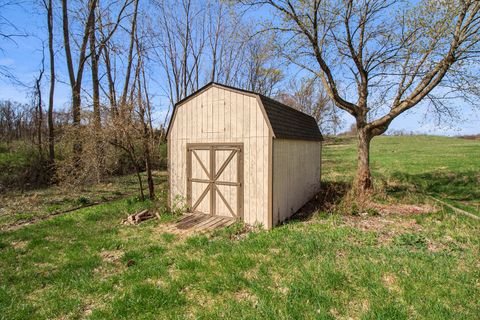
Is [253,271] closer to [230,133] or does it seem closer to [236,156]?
[236,156]

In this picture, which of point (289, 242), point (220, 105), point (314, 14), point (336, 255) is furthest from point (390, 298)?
point (314, 14)

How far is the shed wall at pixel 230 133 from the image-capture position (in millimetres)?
6488

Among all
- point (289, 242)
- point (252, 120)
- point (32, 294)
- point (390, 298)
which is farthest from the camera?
point (252, 120)

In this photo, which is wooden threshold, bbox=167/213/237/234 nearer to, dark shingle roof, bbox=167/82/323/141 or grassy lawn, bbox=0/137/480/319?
grassy lawn, bbox=0/137/480/319

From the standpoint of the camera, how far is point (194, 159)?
7.70m

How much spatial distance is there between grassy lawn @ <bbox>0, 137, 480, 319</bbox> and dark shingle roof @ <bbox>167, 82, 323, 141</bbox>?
2437mm

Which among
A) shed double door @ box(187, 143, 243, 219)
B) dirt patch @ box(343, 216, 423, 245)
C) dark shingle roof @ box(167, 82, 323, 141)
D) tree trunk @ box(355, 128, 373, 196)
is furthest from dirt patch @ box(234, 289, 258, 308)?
tree trunk @ box(355, 128, 373, 196)

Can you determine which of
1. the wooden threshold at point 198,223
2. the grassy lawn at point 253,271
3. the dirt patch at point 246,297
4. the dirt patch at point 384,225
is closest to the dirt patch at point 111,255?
the grassy lawn at point 253,271

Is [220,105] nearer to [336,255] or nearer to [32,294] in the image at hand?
[336,255]

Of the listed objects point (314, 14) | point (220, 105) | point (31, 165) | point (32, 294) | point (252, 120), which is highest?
point (314, 14)

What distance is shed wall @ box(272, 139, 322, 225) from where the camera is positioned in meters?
6.63

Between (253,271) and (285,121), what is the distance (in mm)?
4455

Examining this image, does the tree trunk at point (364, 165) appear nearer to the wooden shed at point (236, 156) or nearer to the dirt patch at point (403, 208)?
the dirt patch at point (403, 208)

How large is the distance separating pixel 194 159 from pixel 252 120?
222cm
